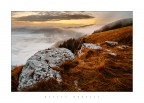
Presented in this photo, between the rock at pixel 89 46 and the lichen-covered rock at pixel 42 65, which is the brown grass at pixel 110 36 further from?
the lichen-covered rock at pixel 42 65

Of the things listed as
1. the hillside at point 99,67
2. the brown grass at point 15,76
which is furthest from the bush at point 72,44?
the brown grass at point 15,76

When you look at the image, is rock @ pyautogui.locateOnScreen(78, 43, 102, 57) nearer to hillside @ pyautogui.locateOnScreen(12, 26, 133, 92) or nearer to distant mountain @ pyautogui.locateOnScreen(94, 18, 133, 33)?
hillside @ pyautogui.locateOnScreen(12, 26, 133, 92)

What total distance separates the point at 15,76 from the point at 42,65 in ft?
0.92

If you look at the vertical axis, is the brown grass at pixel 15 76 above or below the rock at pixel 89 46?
below

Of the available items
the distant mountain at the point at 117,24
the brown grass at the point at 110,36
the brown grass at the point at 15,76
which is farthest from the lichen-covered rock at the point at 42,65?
the distant mountain at the point at 117,24

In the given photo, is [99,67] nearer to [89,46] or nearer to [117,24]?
[89,46]

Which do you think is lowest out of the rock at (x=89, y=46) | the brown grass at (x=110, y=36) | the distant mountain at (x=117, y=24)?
the rock at (x=89, y=46)

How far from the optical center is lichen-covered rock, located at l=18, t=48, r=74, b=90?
2965 millimetres

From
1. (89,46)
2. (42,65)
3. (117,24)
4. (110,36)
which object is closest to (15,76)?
(42,65)

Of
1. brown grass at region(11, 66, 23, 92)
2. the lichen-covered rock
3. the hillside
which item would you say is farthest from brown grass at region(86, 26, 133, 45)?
brown grass at region(11, 66, 23, 92)

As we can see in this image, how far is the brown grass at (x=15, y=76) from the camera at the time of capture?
2.99 meters

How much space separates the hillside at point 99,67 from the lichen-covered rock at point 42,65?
1.6 inches

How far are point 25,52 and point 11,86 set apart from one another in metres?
0.36
